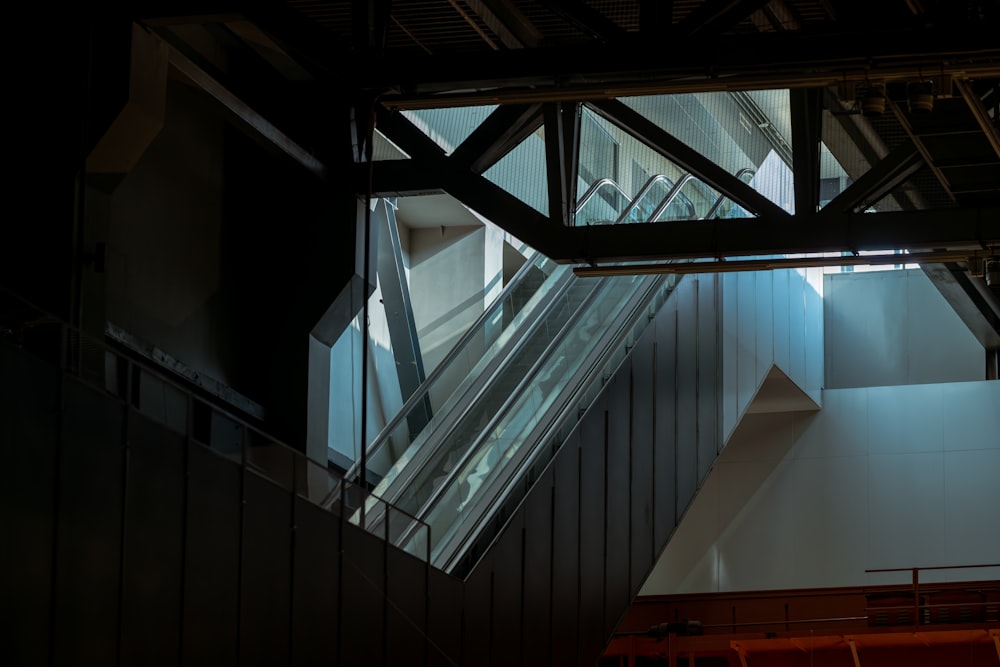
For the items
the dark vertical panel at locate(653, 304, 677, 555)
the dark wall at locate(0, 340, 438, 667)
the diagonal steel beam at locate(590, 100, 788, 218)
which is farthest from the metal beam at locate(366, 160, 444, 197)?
the dark vertical panel at locate(653, 304, 677, 555)

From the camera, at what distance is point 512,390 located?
732 inches

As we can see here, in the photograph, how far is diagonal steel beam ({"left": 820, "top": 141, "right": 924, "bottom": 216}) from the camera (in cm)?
1392

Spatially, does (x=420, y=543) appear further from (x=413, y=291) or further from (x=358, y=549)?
(x=413, y=291)

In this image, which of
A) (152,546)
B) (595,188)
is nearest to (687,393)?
(595,188)

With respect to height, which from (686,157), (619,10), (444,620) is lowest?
(444,620)

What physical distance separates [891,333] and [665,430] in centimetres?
1194

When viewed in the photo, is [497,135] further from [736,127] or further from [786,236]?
[786,236]

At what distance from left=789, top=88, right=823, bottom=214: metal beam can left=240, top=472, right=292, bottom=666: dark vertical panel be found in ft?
18.6

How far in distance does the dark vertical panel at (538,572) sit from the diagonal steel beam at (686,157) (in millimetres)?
5251

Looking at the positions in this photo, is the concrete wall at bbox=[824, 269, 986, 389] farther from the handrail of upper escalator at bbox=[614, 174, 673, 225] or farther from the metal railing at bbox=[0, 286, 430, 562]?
the metal railing at bbox=[0, 286, 430, 562]

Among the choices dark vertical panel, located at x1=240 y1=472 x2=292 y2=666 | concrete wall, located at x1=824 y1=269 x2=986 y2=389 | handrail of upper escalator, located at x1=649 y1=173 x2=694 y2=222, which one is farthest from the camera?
concrete wall, located at x1=824 y1=269 x2=986 y2=389

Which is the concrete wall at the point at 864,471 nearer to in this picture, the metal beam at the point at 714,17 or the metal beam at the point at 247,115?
the metal beam at the point at 247,115

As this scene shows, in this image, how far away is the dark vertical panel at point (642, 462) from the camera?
66.7ft

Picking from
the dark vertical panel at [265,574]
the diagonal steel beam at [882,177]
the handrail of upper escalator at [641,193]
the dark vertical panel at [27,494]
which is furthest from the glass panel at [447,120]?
the dark vertical panel at [27,494]
